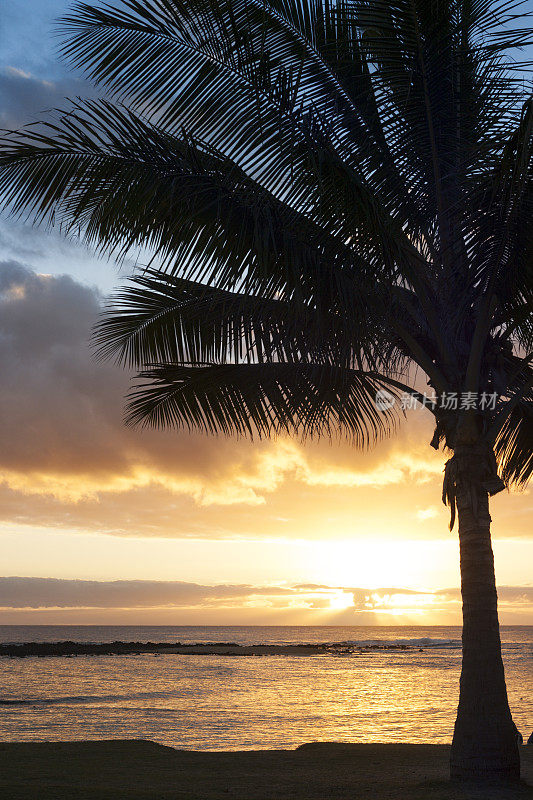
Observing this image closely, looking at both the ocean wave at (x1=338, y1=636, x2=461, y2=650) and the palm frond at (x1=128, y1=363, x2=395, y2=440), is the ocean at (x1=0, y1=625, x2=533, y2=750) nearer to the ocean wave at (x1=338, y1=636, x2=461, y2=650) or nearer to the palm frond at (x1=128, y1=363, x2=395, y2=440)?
the palm frond at (x1=128, y1=363, x2=395, y2=440)

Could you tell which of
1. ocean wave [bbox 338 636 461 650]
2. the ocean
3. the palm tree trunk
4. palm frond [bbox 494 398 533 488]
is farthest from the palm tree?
ocean wave [bbox 338 636 461 650]

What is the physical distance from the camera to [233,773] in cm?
903

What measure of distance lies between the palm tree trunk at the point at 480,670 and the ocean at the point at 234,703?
847 centimetres

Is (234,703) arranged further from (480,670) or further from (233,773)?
(480,670)

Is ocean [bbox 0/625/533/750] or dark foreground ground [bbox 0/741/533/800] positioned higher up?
dark foreground ground [bbox 0/741/533/800]

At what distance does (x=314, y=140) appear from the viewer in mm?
6988

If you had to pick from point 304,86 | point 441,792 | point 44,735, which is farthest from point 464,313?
point 44,735

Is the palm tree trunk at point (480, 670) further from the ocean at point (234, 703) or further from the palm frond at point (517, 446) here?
the ocean at point (234, 703)

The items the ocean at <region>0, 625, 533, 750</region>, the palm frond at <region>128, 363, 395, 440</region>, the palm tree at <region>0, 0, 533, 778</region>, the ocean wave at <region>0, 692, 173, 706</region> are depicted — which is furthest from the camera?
the ocean wave at <region>0, 692, 173, 706</region>

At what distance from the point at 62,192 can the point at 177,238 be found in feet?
4.29

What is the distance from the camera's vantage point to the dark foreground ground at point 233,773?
741cm

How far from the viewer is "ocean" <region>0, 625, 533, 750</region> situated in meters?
17.2

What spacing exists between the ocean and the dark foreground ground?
492cm

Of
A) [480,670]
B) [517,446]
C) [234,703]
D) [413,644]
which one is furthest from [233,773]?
[413,644]
